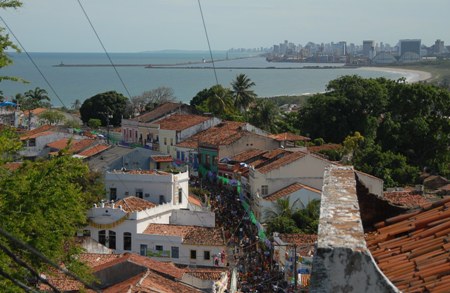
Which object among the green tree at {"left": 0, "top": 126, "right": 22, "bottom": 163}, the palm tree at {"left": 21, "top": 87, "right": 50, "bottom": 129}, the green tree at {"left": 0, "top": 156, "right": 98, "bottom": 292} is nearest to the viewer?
the green tree at {"left": 0, "top": 156, "right": 98, "bottom": 292}

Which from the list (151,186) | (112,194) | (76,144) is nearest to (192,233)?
(151,186)

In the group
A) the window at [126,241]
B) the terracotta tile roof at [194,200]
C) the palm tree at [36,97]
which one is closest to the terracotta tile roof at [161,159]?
the terracotta tile roof at [194,200]

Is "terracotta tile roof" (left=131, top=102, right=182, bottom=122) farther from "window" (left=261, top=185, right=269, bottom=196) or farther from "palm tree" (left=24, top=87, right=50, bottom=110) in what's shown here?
"palm tree" (left=24, top=87, right=50, bottom=110)

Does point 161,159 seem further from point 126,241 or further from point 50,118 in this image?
point 50,118

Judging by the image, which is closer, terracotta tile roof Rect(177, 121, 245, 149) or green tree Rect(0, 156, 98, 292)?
green tree Rect(0, 156, 98, 292)

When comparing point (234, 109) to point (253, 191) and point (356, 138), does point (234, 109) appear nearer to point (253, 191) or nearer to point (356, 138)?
point (356, 138)

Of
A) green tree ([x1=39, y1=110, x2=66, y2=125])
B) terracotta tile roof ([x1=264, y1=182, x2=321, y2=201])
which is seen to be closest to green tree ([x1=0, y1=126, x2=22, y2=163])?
terracotta tile roof ([x1=264, y1=182, x2=321, y2=201])

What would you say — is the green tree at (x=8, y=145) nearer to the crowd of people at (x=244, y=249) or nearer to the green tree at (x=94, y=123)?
the crowd of people at (x=244, y=249)
